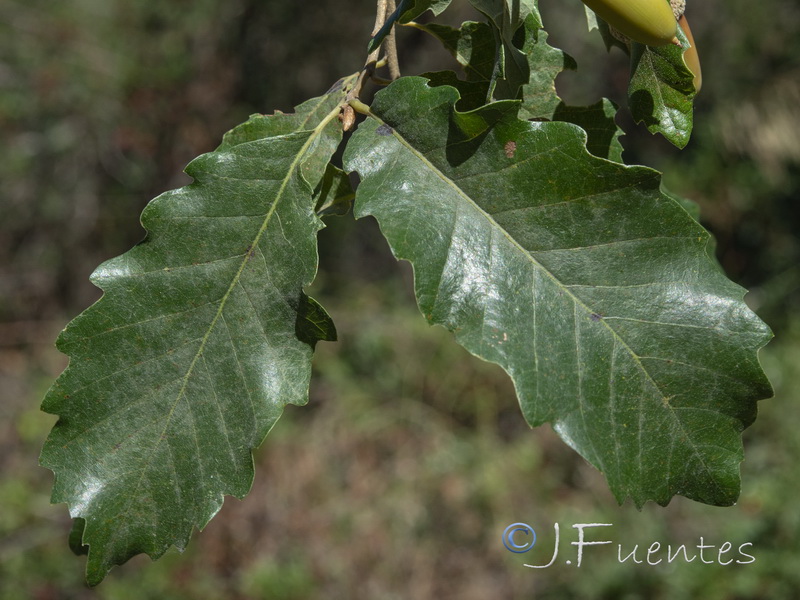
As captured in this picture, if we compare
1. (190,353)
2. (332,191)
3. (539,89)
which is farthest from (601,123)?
(190,353)

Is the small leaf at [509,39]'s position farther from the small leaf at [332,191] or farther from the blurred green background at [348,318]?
the blurred green background at [348,318]

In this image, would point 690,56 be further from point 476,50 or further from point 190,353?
point 190,353

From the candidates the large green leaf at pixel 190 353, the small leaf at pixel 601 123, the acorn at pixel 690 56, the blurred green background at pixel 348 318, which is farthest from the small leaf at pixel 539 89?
the blurred green background at pixel 348 318

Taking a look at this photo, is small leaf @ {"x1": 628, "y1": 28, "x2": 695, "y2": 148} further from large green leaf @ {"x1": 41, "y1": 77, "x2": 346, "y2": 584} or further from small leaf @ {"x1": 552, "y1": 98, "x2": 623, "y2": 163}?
large green leaf @ {"x1": 41, "y1": 77, "x2": 346, "y2": 584}

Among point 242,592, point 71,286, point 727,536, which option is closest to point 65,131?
point 71,286

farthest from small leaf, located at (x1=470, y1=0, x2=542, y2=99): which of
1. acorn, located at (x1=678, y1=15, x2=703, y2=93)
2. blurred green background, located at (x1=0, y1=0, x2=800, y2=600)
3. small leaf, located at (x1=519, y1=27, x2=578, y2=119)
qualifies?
blurred green background, located at (x1=0, y1=0, x2=800, y2=600)
